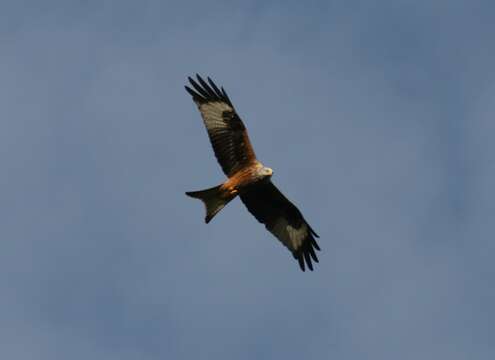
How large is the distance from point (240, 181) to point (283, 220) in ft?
5.01

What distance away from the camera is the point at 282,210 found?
19.3 meters

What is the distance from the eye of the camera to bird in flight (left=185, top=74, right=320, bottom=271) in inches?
723

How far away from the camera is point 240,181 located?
1839 centimetres

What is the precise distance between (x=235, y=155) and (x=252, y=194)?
0.89m

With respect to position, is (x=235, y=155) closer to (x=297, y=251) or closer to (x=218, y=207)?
(x=218, y=207)

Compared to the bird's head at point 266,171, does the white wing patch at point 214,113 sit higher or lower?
higher

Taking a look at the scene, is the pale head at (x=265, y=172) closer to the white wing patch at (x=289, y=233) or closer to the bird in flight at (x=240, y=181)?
the bird in flight at (x=240, y=181)

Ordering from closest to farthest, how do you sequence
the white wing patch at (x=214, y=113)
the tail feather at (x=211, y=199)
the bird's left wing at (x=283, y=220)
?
the tail feather at (x=211, y=199), the white wing patch at (x=214, y=113), the bird's left wing at (x=283, y=220)

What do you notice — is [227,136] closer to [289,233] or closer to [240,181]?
[240,181]

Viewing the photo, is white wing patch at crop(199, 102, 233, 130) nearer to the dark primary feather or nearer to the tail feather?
the dark primary feather

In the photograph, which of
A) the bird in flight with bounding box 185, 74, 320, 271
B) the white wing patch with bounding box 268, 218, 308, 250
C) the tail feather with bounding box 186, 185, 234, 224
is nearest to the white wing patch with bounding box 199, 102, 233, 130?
the bird in flight with bounding box 185, 74, 320, 271

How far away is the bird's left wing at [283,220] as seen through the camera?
62.4ft

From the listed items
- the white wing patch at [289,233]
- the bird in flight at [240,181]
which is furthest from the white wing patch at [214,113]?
the white wing patch at [289,233]

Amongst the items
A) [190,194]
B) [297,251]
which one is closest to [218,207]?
[190,194]
